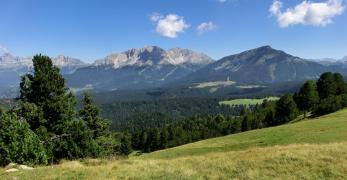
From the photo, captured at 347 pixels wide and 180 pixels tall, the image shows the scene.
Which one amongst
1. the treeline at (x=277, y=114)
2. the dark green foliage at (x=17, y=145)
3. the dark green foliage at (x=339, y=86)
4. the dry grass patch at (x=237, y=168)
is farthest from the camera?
the dark green foliage at (x=339, y=86)

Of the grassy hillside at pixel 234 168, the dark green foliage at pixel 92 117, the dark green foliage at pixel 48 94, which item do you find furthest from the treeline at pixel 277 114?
the grassy hillside at pixel 234 168

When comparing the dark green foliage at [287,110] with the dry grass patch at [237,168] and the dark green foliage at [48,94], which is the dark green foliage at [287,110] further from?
the dry grass patch at [237,168]

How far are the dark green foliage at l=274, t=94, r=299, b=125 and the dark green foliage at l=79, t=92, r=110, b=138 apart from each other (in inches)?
2473

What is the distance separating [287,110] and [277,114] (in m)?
7.69

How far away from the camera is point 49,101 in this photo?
42781 millimetres

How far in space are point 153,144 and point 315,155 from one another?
486 ft

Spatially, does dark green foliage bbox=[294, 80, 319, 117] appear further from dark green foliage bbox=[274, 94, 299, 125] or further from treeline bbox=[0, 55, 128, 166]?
treeline bbox=[0, 55, 128, 166]

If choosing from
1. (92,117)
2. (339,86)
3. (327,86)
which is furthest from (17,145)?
(339,86)

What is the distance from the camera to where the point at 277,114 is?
10988 centimetres

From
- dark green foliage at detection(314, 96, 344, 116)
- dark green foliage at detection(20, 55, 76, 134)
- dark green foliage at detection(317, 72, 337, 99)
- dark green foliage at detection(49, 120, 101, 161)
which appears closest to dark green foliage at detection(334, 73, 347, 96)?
dark green foliage at detection(317, 72, 337, 99)

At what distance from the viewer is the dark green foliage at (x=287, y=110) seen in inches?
3991

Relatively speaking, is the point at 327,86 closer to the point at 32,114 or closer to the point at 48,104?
the point at 48,104

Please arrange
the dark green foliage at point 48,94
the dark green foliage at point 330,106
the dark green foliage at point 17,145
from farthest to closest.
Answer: the dark green foliage at point 330,106
the dark green foliage at point 48,94
the dark green foliage at point 17,145

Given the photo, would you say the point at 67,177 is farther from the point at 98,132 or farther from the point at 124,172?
the point at 98,132
